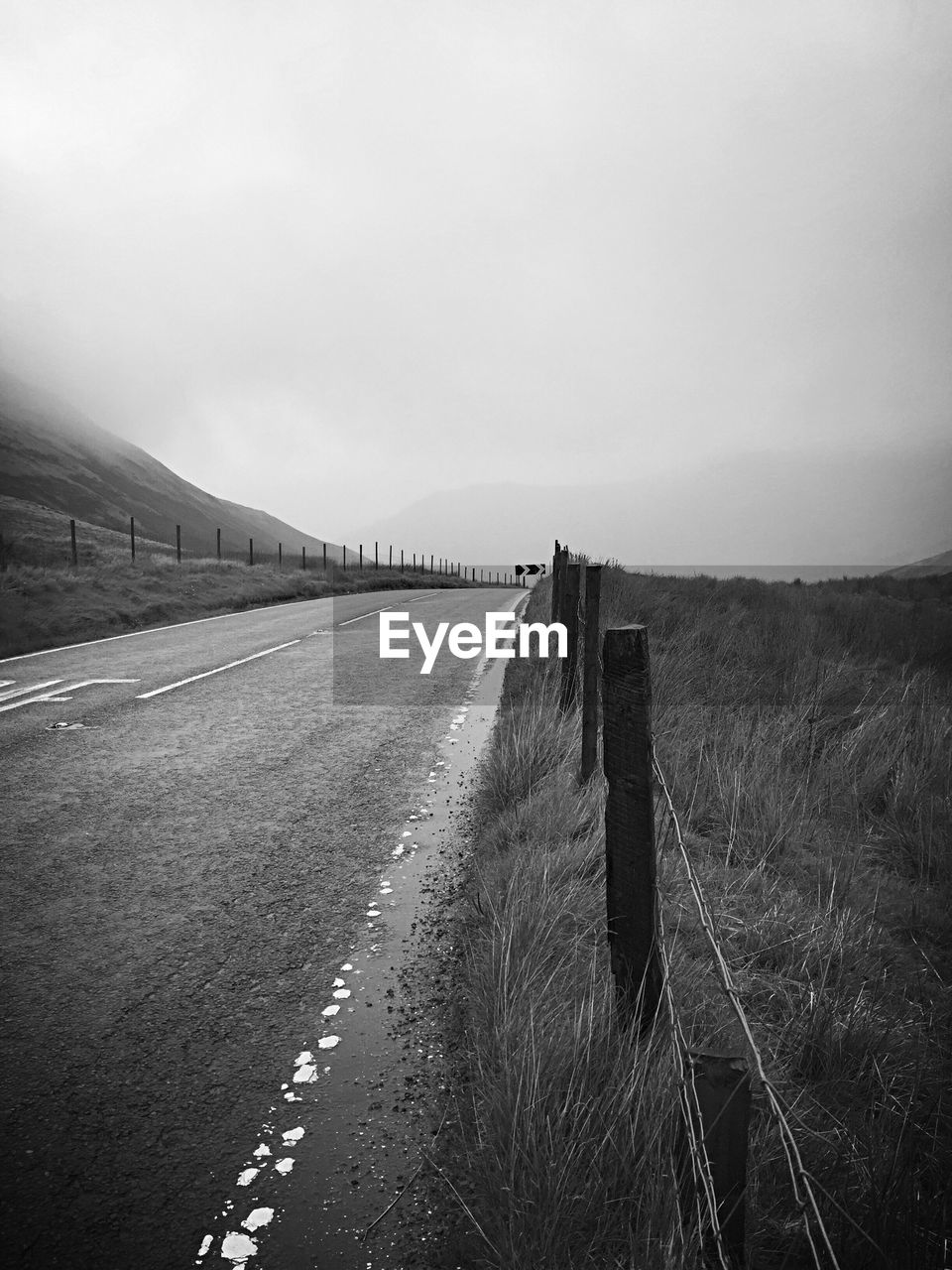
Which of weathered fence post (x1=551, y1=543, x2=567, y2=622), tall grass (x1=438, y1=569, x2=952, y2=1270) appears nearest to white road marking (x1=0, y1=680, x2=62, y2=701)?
tall grass (x1=438, y1=569, x2=952, y2=1270)


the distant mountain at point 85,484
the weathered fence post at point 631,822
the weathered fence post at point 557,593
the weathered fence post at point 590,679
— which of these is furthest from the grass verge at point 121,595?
the distant mountain at point 85,484

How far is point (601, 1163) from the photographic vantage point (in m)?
1.81

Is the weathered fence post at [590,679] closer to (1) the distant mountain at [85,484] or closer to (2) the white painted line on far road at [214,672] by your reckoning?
(2) the white painted line on far road at [214,672]

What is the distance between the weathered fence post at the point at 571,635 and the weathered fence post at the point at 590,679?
0.86m

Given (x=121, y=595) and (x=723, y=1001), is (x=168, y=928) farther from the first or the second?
(x=121, y=595)

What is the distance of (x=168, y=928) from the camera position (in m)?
3.30

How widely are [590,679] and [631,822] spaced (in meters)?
3.17

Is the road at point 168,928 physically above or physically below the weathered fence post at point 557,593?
below

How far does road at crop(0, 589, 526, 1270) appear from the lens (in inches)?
78.5

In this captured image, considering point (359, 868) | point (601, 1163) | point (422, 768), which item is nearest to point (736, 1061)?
point (601, 1163)

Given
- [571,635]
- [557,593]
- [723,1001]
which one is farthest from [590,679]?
[557,593]

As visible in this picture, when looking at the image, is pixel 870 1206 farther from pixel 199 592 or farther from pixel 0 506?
pixel 0 506

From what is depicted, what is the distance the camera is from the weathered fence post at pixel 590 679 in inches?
194

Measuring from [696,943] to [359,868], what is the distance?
1838 mm
